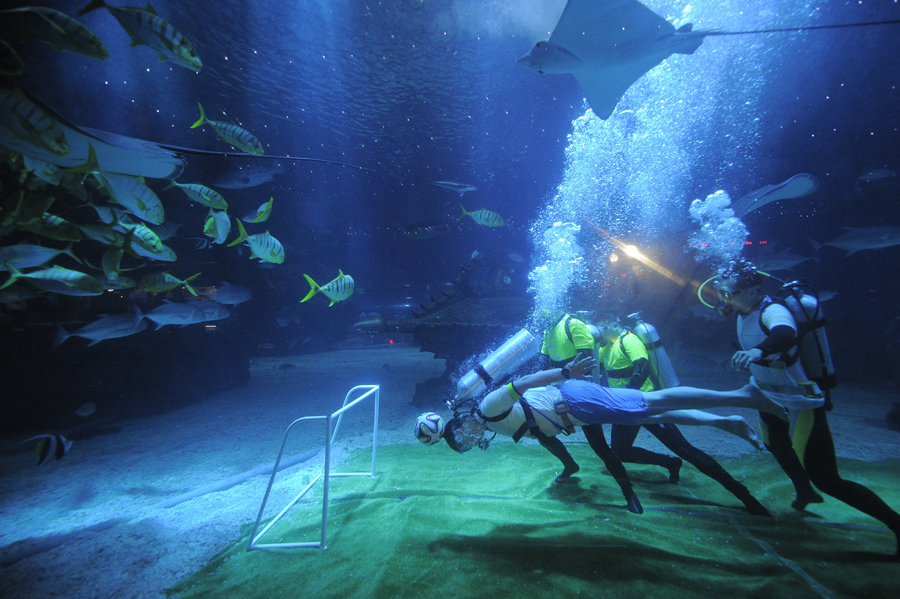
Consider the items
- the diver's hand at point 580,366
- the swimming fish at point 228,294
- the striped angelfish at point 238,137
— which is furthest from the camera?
the swimming fish at point 228,294

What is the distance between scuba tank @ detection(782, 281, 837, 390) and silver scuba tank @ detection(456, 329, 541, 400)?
2470mm

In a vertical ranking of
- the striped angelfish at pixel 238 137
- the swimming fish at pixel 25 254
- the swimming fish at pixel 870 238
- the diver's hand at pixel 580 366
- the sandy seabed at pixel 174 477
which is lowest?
the sandy seabed at pixel 174 477

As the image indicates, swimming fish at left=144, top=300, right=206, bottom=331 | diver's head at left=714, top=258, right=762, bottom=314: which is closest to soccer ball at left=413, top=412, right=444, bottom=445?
diver's head at left=714, top=258, right=762, bottom=314

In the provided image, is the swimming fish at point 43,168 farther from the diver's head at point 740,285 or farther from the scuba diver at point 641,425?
the diver's head at point 740,285

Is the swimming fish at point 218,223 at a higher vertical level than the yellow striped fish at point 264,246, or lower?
higher

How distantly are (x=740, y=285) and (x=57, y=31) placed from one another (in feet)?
20.9

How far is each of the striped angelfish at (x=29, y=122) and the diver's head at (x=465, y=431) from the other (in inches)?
174

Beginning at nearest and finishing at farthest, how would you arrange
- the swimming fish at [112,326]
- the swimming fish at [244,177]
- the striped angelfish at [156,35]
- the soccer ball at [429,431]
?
the striped angelfish at [156,35] < the soccer ball at [429,431] < the swimming fish at [112,326] < the swimming fish at [244,177]

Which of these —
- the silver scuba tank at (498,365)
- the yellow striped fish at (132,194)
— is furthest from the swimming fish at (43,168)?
the silver scuba tank at (498,365)

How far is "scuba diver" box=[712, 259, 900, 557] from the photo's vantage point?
258cm

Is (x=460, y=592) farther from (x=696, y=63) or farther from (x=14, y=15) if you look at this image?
(x=696, y=63)

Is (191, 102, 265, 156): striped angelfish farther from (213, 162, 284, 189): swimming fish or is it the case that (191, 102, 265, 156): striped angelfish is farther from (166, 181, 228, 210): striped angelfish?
(213, 162, 284, 189): swimming fish

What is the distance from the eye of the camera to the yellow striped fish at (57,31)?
238cm

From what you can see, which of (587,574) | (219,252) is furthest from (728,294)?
(219,252)
